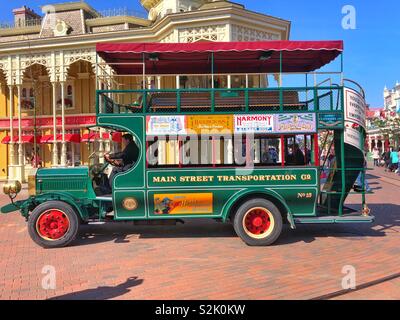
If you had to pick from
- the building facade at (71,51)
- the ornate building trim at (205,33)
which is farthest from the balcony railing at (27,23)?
the ornate building trim at (205,33)

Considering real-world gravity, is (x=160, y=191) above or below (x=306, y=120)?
below

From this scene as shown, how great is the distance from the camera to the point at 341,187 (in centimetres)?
755

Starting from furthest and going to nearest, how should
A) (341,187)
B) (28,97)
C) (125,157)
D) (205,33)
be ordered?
1. (28,97)
2. (205,33)
3. (125,157)
4. (341,187)

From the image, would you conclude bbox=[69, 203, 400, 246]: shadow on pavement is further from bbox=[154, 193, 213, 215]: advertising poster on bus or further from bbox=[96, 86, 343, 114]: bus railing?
bbox=[96, 86, 343, 114]: bus railing

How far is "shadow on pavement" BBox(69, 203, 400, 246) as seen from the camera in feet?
25.3

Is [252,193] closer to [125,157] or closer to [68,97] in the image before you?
[125,157]

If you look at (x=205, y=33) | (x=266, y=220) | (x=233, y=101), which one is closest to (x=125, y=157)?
(x=233, y=101)

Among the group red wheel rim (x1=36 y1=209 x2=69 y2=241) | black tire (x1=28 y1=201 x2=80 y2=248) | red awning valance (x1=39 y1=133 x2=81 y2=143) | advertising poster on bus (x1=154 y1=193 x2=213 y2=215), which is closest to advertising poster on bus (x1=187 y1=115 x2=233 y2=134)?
advertising poster on bus (x1=154 y1=193 x2=213 y2=215)

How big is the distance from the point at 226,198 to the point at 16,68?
1820 centimetres

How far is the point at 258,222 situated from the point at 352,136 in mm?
2321

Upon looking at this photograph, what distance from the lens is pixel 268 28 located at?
1744 centimetres
